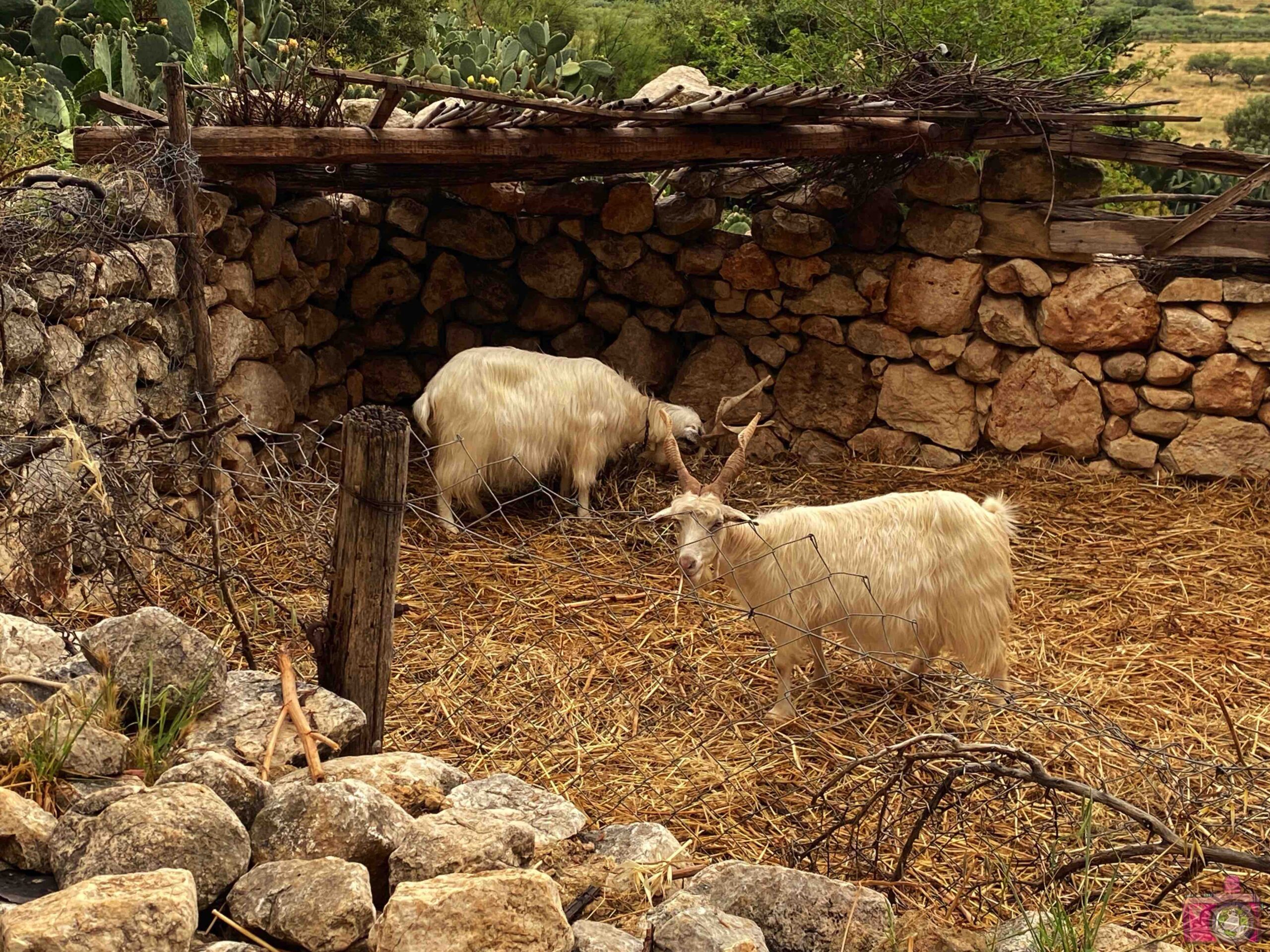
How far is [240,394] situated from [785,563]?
279cm

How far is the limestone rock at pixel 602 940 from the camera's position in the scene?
7.36 ft

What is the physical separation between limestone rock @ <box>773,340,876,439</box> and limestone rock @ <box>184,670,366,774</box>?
486cm

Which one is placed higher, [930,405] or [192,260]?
[192,260]

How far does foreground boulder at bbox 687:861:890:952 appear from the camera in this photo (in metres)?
2.37

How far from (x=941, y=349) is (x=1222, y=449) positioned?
1.57m

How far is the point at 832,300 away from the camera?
7.27 m

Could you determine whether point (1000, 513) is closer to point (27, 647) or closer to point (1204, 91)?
point (27, 647)

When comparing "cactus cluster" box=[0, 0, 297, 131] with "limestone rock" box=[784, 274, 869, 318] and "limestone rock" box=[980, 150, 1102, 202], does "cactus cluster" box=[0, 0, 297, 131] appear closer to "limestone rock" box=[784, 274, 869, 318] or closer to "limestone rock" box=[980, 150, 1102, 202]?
"limestone rock" box=[784, 274, 869, 318]

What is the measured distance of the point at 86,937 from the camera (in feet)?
5.98

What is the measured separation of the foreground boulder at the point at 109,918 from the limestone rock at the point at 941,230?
5891 mm

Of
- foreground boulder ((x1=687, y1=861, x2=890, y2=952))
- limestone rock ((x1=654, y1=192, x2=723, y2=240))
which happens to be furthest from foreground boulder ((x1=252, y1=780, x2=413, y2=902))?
limestone rock ((x1=654, y1=192, x2=723, y2=240))

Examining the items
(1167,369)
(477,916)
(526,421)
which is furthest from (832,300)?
(477,916)

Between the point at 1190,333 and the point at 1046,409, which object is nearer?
the point at 1190,333

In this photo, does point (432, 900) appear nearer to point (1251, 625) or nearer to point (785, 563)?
point (785, 563)
